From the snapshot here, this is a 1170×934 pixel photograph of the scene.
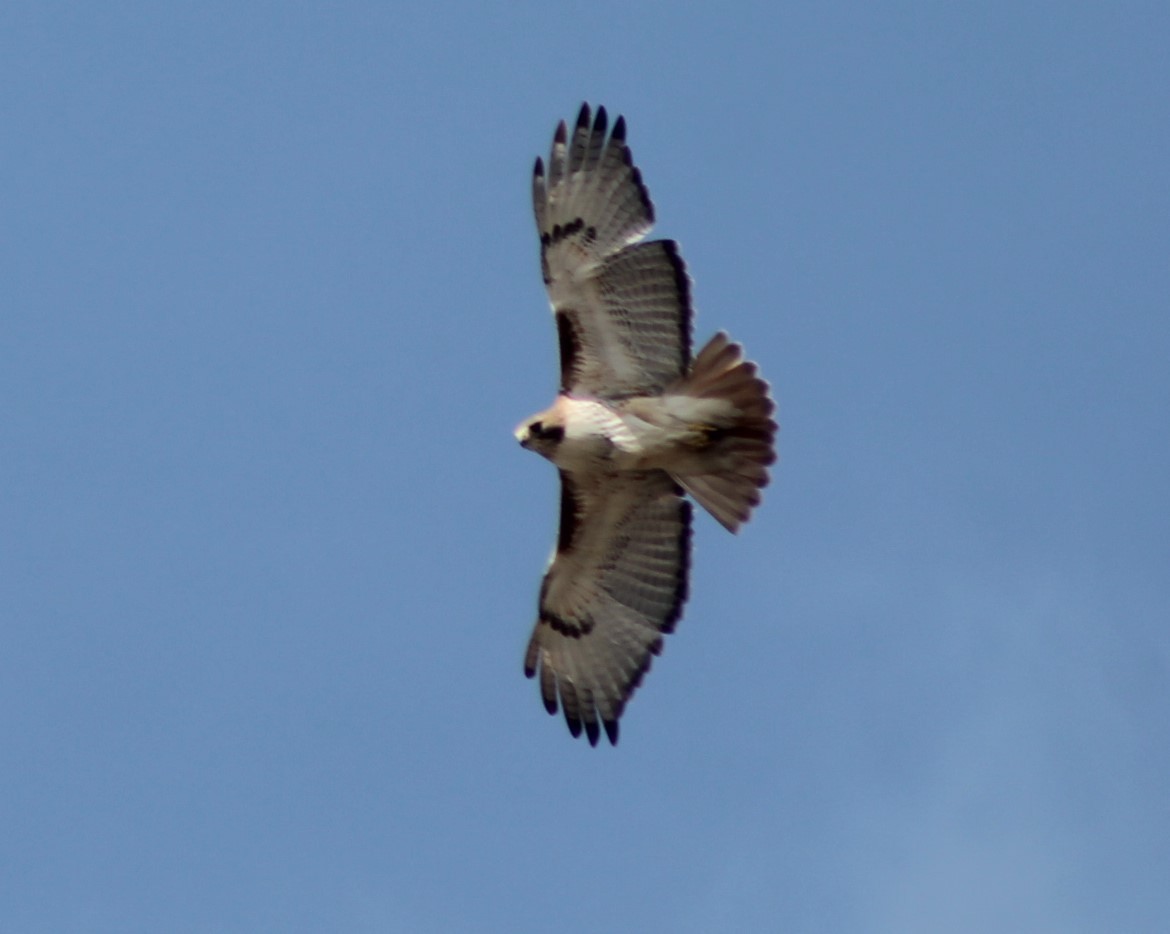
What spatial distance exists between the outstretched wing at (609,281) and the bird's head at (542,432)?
0.26 metres

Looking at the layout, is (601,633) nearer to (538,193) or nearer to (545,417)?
(545,417)

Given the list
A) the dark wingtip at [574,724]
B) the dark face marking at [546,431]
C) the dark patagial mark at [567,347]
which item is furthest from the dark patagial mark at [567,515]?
the dark wingtip at [574,724]

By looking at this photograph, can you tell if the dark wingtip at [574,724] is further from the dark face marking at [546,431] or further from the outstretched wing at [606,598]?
the dark face marking at [546,431]

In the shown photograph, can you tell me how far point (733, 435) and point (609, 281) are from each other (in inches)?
45.8

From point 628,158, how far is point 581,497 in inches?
82.1

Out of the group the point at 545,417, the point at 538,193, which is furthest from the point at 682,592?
the point at 538,193

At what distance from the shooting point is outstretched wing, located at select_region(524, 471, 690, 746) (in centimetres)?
1599

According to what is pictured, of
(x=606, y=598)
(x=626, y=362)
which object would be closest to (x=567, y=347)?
(x=626, y=362)

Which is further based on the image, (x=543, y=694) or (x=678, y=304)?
(x=543, y=694)

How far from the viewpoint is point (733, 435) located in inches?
601

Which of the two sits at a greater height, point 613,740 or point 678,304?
point 678,304

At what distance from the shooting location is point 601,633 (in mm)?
16281

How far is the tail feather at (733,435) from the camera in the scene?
595 inches

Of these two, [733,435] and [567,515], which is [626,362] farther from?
[567,515]
